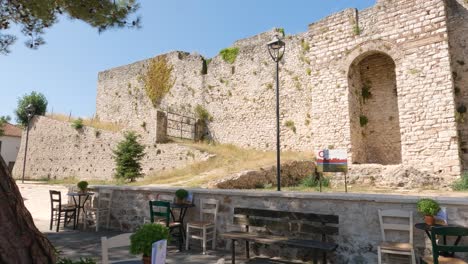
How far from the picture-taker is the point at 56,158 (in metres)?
22.7

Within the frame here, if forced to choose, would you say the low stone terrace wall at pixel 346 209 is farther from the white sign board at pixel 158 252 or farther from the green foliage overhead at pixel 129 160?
the green foliage overhead at pixel 129 160

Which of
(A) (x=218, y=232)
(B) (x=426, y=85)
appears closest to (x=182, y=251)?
(A) (x=218, y=232)

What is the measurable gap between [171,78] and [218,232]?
52.5ft

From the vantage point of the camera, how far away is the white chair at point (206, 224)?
520 cm

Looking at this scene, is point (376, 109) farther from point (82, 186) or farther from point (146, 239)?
point (146, 239)

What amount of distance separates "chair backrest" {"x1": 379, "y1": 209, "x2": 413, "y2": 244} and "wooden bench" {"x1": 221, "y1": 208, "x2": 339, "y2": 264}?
0.57 meters

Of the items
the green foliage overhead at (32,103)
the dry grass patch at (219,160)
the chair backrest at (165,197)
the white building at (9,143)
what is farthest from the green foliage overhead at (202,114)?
the white building at (9,143)

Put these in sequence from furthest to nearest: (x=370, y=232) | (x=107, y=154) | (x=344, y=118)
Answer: (x=107, y=154), (x=344, y=118), (x=370, y=232)

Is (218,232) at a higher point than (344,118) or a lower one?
lower

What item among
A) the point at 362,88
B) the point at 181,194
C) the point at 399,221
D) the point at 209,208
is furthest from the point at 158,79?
the point at 399,221

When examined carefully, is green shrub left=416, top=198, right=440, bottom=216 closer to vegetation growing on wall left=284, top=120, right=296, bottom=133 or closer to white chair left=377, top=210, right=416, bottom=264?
white chair left=377, top=210, right=416, bottom=264

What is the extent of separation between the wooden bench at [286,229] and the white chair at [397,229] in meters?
0.55

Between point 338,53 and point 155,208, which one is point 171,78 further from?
point 155,208

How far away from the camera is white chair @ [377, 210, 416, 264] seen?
3683 mm
